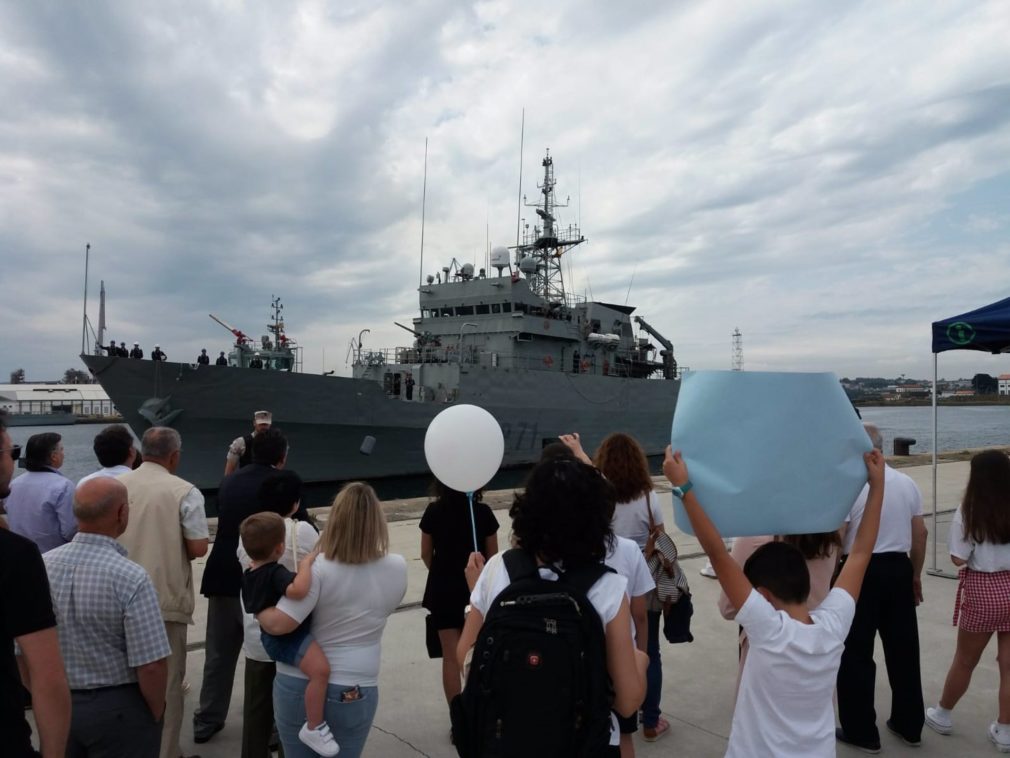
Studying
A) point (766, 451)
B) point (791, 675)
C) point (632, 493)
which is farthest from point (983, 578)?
point (766, 451)

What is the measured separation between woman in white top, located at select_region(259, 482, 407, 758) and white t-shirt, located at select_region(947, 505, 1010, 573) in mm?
2747

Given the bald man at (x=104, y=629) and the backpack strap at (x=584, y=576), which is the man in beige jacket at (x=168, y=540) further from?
the backpack strap at (x=584, y=576)

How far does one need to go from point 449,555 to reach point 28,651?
1692mm

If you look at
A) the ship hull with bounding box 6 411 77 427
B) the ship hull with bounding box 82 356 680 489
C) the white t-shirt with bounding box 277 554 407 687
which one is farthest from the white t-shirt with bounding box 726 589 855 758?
the ship hull with bounding box 6 411 77 427

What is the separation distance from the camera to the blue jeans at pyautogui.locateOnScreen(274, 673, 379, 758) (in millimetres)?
2271

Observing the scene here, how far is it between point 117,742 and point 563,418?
19.5 metres

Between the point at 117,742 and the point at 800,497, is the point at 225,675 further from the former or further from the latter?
the point at 800,497

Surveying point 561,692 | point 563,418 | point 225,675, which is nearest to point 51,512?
point 225,675

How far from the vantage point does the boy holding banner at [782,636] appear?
70.1 inches

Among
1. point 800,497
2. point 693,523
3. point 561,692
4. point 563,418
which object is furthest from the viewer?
point 563,418

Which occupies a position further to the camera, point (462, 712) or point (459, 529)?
point (459, 529)

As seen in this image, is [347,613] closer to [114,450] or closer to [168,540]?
[168,540]

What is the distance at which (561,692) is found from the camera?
57.3 inches

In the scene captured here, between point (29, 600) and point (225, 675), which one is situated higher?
point (29, 600)
